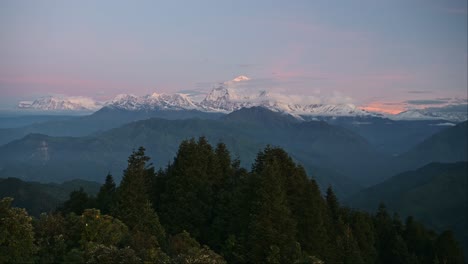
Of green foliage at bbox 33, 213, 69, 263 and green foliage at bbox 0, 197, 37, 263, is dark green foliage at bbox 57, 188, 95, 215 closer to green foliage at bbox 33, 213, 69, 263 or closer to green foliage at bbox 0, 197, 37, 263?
green foliage at bbox 33, 213, 69, 263

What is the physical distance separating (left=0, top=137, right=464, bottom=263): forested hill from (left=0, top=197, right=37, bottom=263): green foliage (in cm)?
9

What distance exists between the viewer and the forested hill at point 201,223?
41.7m

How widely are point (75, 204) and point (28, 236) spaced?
163 feet

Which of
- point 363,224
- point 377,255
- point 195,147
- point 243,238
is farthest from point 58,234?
point 377,255

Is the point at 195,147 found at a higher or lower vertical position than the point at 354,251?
higher

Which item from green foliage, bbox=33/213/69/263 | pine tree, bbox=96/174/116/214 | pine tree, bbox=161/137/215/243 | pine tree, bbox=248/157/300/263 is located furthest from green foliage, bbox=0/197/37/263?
pine tree, bbox=96/174/116/214

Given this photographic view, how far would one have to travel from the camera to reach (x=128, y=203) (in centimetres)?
6512

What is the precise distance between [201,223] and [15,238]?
3665 cm

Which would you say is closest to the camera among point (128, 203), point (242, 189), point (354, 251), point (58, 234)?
point (58, 234)

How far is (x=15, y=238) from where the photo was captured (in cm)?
4106

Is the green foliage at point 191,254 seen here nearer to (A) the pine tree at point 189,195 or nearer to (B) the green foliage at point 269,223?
(B) the green foliage at point 269,223

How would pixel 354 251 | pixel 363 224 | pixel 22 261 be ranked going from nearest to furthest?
pixel 22 261 → pixel 354 251 → pixel 363 224

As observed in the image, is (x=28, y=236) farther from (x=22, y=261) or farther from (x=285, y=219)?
(x=285, y=219)

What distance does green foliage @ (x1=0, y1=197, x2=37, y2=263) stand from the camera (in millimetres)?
40344
